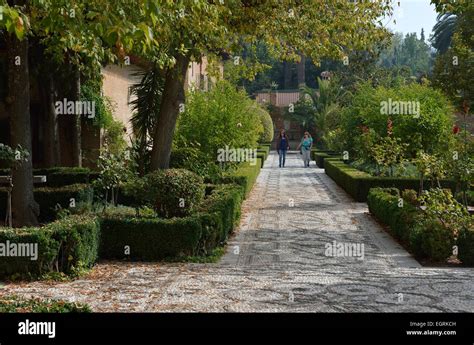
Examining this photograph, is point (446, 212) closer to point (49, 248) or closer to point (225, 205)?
point (225, 205)

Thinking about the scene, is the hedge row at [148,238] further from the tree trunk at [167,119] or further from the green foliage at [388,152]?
the green foliage at [388,152]

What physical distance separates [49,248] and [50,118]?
10852 mm

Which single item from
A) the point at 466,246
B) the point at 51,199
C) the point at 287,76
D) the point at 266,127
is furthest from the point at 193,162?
the point at 287,76

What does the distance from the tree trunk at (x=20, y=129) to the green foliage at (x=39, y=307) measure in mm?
5613

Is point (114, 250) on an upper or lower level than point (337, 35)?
lower

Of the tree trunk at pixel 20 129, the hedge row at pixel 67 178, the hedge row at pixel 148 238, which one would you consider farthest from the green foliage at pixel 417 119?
the tree trunk at pixel 20 129

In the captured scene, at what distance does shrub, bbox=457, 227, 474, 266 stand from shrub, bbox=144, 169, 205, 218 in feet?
13.5

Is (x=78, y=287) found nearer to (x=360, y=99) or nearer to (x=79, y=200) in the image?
(x=79, y=200)

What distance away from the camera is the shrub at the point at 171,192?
11359mm

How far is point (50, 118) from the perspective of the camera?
1866cm

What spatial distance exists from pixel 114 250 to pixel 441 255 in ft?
15.0

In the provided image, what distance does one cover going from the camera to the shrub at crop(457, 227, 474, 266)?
994cm
